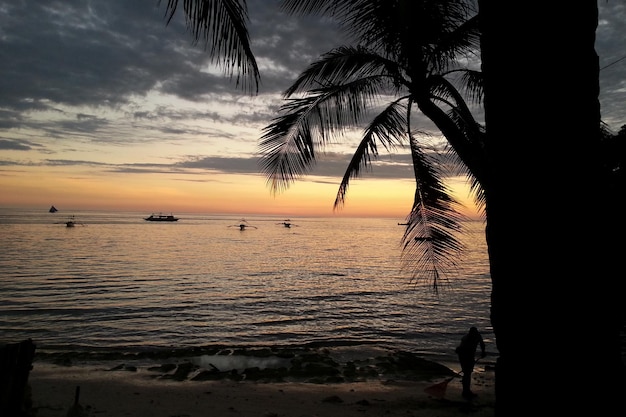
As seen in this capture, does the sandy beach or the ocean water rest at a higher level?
the sandy beach

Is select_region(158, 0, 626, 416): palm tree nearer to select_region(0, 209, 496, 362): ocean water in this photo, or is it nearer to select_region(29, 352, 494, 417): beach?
select_region(29, 352, 494, 417): beach

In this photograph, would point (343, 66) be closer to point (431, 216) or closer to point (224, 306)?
point (431, 216)

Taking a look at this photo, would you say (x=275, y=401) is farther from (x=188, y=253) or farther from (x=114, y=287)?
(x=188, y=253)

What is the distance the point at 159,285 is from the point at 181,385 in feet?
59.9

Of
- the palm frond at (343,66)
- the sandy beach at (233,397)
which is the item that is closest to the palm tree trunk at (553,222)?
the palm frond at (343,66)

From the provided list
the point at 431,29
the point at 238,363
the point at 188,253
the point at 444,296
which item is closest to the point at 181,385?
the point at 238,363

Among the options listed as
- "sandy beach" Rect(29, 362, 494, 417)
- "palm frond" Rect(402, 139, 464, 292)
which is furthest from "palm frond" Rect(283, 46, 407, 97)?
"sandy beach" Rect(29, 362, 494, 417)

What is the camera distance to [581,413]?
1.88m

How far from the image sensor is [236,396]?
1058 centimetres

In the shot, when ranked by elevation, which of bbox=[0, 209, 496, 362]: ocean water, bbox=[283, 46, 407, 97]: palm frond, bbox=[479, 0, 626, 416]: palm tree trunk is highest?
bbox=[283, 46, 407, 97]: palm frond

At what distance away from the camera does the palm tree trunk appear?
6.26 ft

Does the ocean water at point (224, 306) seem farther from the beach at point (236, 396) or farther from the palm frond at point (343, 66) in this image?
the palm frond at point (343, 66)

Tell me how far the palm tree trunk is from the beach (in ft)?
26.8

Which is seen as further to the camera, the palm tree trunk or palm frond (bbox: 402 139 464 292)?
palm frond (bbox: 402 139 464 292)
